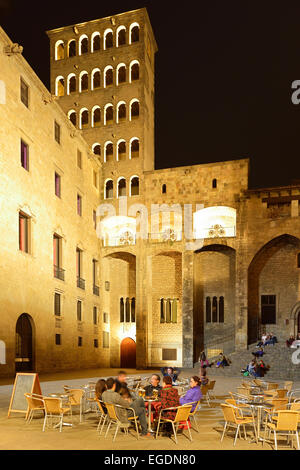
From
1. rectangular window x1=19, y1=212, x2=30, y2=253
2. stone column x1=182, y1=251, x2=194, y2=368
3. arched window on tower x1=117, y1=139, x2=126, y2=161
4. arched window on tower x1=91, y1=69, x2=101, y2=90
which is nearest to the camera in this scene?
rectangular window x1=19, y1=212, x2=30, y2=253

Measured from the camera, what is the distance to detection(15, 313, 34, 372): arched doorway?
20.8 m

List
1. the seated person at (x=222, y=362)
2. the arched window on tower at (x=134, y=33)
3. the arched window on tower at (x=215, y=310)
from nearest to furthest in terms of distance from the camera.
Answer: the seated person at (x=222, y=362) → the arched window on tower at (x=215, y=310) → the arched window on tower at (x=134, y=33)

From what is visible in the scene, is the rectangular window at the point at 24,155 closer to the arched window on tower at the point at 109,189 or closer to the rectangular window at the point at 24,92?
the rectangular window at the point at 24,92

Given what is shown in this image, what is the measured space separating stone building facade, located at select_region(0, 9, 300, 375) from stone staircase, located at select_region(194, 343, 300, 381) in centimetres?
141

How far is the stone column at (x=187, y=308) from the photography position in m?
29.0

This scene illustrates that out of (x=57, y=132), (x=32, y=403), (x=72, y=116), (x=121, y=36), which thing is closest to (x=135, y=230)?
(x=57, y=132)

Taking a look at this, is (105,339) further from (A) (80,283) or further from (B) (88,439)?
(B) (88,439)

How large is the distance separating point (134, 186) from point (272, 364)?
15401 mm

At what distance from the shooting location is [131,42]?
111 feet

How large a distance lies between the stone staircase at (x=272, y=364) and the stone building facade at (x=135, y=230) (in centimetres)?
141

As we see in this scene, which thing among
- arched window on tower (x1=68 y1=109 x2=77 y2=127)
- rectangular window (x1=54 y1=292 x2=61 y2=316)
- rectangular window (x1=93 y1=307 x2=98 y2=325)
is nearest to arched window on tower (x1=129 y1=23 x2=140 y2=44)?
arched window on tower (x1=68 y1=109 x2=77 y2=127)

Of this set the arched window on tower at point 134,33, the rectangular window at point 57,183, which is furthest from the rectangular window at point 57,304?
the arched window on tower at point 134,33

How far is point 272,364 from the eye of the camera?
956 inches

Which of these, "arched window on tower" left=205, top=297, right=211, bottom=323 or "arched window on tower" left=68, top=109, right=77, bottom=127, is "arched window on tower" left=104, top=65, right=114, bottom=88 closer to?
"arched window on tower" left=68, top=109, right=77, bottom=127
